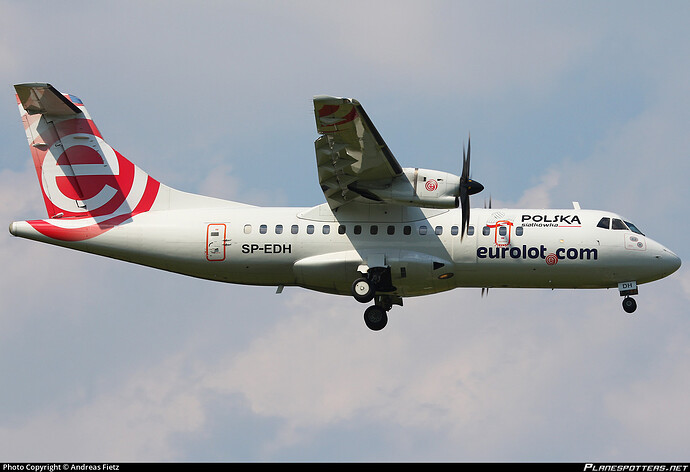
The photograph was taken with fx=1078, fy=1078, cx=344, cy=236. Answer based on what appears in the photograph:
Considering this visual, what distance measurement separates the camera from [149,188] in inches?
1340

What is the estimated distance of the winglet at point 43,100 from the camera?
31984 millimetres

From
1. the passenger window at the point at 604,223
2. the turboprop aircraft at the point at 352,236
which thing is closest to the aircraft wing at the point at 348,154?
the turboprop aircraft at the point at 352,236

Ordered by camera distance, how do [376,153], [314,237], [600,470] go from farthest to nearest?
[314,237], [376,153], [600,470]

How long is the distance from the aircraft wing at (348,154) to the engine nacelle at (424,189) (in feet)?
0.89

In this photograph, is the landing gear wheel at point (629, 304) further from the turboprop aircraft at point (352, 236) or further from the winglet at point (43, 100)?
the winglet at point (43, 100)

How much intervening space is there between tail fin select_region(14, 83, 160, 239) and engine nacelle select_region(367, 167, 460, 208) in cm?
796

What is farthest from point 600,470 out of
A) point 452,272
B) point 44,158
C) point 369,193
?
point 44,158

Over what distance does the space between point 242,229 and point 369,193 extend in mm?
4142

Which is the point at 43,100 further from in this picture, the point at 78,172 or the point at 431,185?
the point at 431,185

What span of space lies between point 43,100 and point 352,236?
10344 mm

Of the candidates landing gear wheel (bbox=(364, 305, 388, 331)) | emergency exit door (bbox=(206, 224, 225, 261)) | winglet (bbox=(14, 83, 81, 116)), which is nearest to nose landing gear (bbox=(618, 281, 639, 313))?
landing gear wheel (bbox=(364, 305, 388, 331))

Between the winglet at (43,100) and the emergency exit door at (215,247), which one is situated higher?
the winglet at (43,100)

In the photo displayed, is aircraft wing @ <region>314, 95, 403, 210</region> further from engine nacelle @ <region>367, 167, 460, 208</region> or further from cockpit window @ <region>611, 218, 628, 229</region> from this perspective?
cockpit window @ <region>611, 218, 628, 229</region>

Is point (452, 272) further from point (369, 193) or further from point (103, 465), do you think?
point (103, 465)
